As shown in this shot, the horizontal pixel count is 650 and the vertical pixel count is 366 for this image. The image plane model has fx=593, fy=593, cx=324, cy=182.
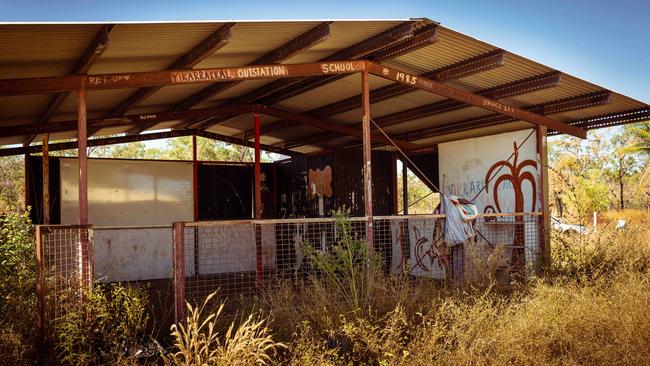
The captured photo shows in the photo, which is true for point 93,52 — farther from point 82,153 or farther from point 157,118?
point 157,118

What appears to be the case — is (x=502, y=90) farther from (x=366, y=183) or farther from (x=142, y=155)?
(x=142, y=155)

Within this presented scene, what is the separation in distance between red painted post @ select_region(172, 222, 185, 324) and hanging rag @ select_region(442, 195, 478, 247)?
459cm

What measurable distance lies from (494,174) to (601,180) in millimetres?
24739

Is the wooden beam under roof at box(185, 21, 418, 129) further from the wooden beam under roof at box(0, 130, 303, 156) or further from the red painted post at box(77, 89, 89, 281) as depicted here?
the wooden beam under roof at box(0, 130, 303, 156)

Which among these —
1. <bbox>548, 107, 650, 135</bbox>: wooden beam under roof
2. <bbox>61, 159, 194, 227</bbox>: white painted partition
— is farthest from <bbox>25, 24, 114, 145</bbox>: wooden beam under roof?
<bbox>548, 107, 650, 135</bbox>: wooden beam under roof

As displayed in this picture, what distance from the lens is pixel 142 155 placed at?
116 feet

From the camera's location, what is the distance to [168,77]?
7.66 metres

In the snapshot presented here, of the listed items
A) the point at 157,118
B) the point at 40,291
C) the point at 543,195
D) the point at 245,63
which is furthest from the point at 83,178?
the point at 543,195

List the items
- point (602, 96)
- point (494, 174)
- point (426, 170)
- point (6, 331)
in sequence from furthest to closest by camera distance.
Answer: point (426, 170) → point (494, 174) → point (602, 96) → point (6, 331)

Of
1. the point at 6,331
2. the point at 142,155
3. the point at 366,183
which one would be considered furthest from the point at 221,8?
the point at 142,155

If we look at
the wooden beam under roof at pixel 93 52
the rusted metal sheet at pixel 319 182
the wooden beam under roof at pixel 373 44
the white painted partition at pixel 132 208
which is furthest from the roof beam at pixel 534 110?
the wooden beam under roof at pixel 93 52

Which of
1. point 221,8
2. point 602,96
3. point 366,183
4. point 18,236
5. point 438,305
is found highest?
point 221,8

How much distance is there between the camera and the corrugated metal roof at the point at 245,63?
659cm

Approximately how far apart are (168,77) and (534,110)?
6.88 m
